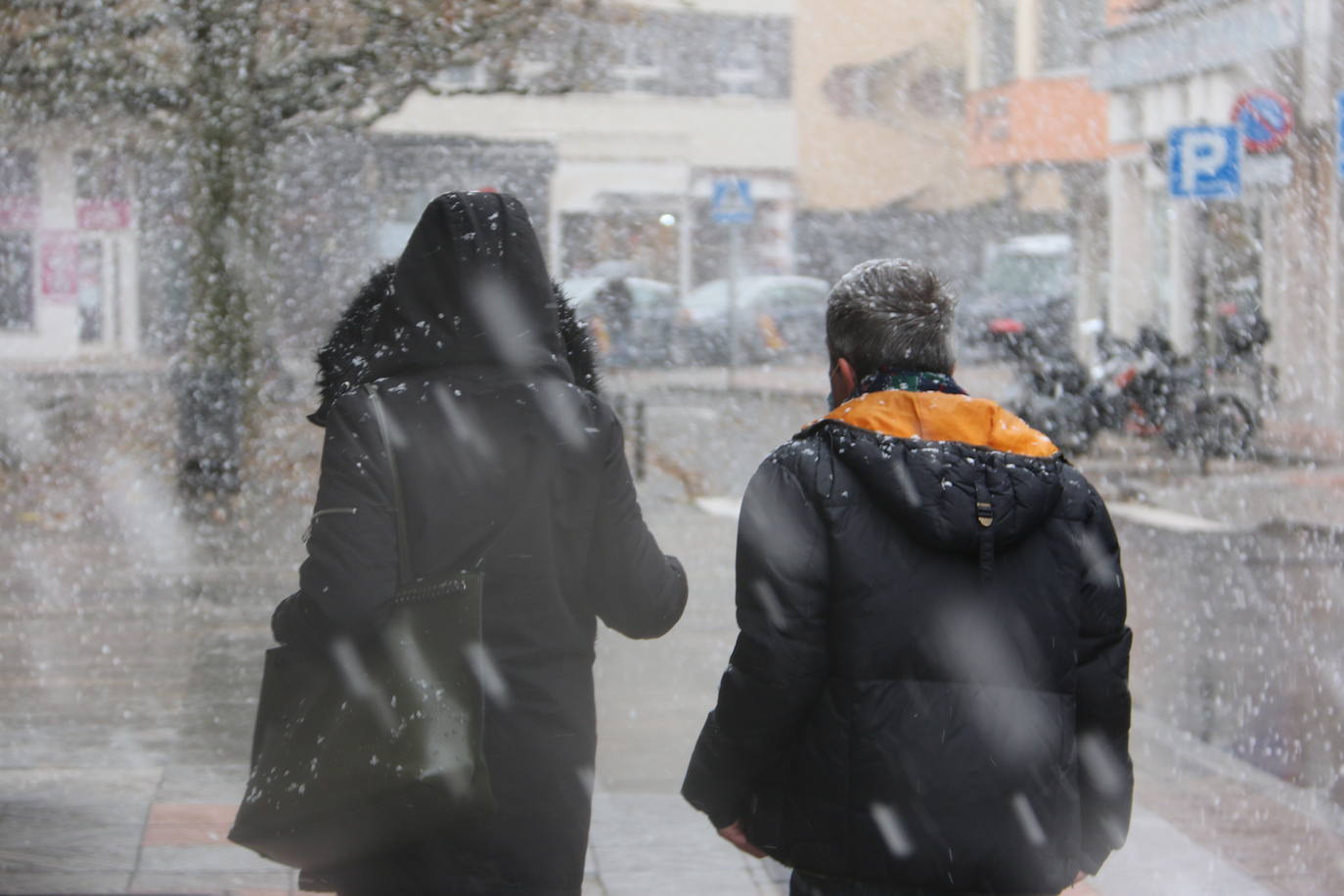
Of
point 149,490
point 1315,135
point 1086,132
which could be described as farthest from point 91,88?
point 1086,132

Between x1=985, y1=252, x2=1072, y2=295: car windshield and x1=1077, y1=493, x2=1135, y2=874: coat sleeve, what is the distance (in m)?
36.5

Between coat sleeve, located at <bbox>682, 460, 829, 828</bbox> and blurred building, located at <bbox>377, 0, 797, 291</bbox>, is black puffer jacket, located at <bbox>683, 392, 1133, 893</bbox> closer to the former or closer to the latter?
coat sleeve, located at <bbox>682, 460, 829, 828</bbox>

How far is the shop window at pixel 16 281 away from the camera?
33.9 m

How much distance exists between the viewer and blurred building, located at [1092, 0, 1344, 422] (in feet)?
69.7

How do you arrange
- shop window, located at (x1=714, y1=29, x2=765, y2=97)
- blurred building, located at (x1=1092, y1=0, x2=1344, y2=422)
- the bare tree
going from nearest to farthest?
1. the bare tree
2. blurred building, located at (x1=1092, y1=0, x2=1344, y2=422)
3. shop window, located at (x1=714, y1=29, x2=765, y2=97)

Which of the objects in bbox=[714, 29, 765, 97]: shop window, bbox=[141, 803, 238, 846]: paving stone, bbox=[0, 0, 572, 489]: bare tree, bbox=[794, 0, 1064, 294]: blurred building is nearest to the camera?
bbox=[141, 803, 238, 846]: paving stone

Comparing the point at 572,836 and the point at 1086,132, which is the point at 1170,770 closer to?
the point at 572,836

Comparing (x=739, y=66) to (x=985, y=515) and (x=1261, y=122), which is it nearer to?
(x=1261, y=122)

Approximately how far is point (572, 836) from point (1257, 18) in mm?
21559

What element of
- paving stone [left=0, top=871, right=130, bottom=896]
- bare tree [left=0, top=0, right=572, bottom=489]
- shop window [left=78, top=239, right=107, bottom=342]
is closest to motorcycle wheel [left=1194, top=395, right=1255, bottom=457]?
bare tree [left=0, top=0, right=572, bottom=489]

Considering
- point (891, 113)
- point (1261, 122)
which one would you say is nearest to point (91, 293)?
point (891, 113)

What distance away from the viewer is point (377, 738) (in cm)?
277

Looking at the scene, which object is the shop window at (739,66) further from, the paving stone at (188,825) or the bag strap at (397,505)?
the bag strap at (397,505)

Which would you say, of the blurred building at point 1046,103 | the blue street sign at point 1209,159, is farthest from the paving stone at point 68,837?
the blurred building at point 1046,103
